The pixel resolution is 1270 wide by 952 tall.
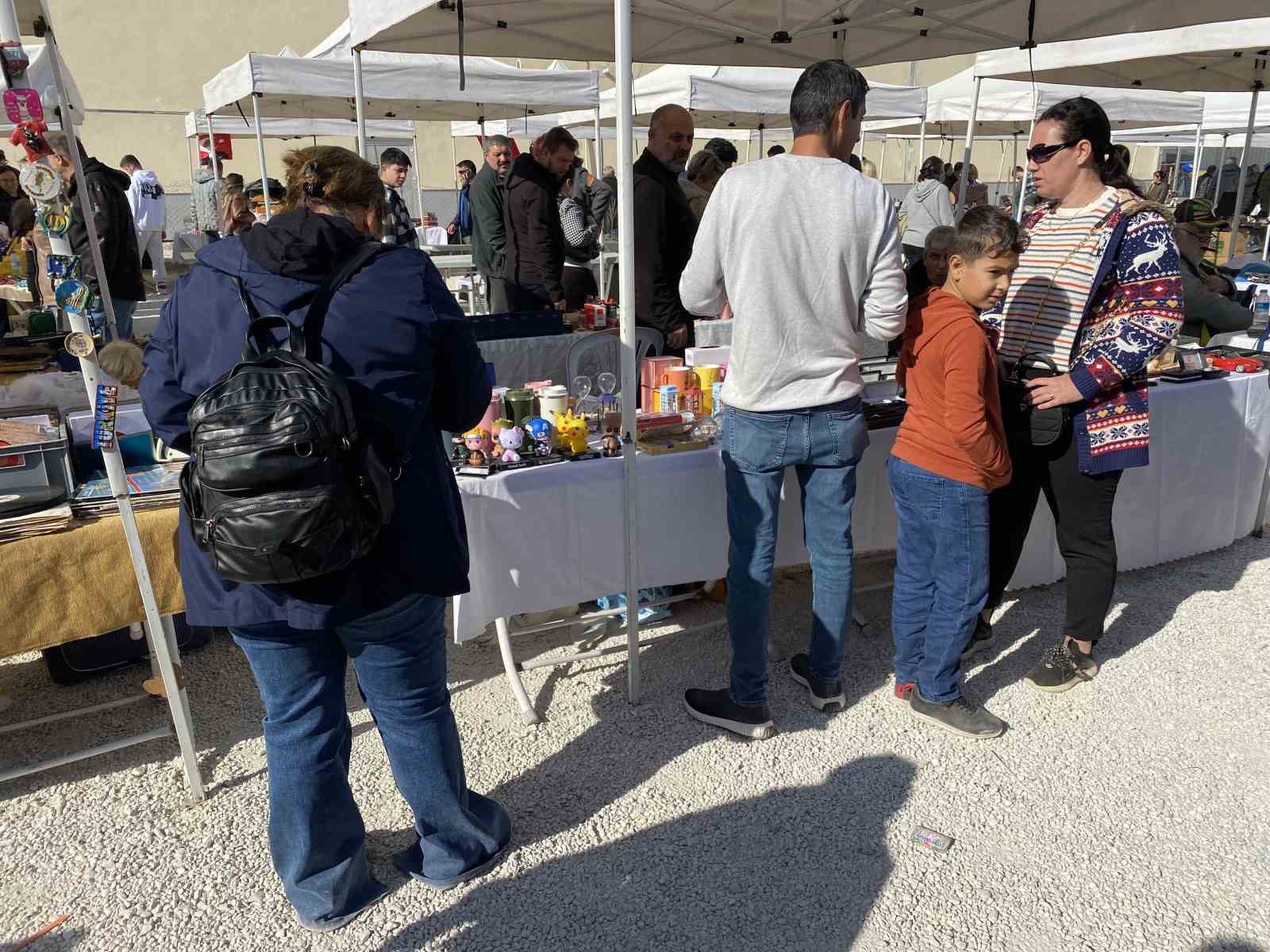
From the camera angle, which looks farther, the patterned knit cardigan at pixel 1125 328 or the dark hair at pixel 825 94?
the patterned knit cardigan at pixel 1125 328

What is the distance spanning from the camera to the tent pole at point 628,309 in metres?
2.25

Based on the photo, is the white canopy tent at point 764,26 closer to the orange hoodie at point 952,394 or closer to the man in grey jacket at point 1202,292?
the man in grey jacket at point 1202,292

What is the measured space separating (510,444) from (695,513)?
2.10ft

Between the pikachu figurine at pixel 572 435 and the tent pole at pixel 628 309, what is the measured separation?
0.17 m

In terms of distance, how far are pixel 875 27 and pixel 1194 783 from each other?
349cm

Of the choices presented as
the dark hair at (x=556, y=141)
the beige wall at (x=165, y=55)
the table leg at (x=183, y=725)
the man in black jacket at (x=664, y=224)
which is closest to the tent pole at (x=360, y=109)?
the dark hair at (x=556, y=141)

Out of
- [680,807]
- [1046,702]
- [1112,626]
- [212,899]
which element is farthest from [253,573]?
[1112,626]

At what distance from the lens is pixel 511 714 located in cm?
274

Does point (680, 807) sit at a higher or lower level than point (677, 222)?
lower

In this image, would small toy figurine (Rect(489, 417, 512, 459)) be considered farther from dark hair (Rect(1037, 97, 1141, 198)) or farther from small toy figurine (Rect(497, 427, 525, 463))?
dark hair (Rect(1037, 97, 1141, 198))

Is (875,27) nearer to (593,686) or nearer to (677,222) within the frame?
(677,222)

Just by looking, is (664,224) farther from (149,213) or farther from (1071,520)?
(149,213)

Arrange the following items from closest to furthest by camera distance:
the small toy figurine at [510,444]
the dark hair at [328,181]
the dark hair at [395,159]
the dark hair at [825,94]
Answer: the dark hair at [328,181], the dark hair at [825,94], the small toy figurine at [510,444], the dark hair at [395,159]

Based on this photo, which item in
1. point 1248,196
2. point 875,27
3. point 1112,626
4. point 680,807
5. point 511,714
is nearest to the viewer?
point 680,807
